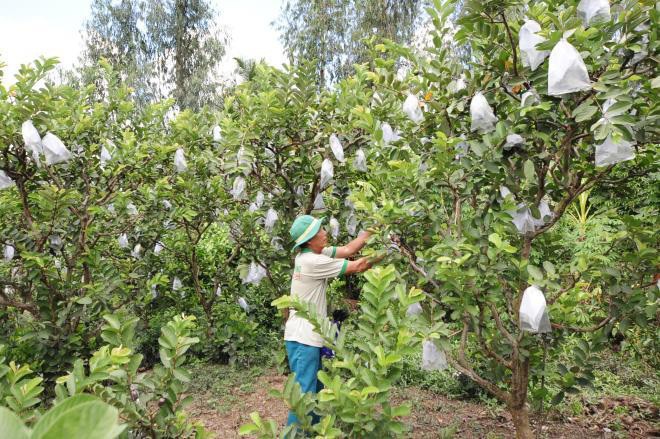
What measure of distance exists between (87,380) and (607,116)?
1726mm

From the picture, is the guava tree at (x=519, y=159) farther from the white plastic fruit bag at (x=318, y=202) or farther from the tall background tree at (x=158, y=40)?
the tall background tree at (x=158, y=40)

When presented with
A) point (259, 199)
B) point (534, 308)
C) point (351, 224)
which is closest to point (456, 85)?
point (534, 308)

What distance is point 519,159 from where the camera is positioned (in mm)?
2080

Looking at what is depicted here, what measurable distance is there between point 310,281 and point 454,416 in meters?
1.57

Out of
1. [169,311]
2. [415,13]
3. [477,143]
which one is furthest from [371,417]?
[415,13]

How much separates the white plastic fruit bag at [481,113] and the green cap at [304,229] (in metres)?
1.15

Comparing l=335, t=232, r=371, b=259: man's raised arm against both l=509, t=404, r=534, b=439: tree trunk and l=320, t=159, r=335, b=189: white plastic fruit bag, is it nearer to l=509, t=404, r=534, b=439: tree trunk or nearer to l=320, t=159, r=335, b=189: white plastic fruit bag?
l=320, t=159, r=335, b=189: white plastic fruit bag

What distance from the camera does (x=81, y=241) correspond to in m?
3.39

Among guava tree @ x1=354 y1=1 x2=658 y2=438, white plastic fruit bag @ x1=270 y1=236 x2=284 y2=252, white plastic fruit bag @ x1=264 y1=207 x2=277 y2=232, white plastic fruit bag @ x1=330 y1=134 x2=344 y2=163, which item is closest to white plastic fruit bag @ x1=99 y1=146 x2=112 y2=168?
white plastic fruit bag @ x1=264 y1=207 x2=277 y2=232

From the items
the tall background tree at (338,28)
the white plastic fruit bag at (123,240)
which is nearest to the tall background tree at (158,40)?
the tall background tree at (338,28)

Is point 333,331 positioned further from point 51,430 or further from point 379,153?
point 51,430

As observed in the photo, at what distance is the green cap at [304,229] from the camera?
2.85 metres

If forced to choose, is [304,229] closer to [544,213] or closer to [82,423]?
[544,213]

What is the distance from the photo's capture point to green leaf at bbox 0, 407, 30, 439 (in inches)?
10.6
